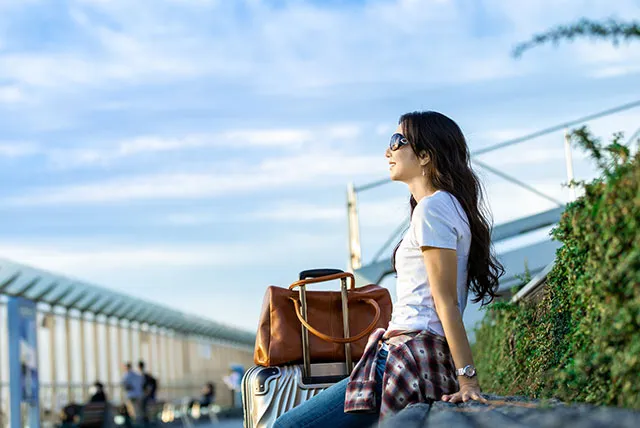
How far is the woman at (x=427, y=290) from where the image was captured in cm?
319

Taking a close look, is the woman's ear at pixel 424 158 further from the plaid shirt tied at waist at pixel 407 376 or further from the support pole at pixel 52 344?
the support pole at pixel 52 344

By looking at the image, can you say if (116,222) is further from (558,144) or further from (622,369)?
(622,369)

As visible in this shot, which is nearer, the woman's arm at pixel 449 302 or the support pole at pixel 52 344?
the woman's arm at pixel 449 302

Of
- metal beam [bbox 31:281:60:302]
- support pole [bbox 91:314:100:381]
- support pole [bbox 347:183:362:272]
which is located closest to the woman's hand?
support pole [bbox 347:183:362:272]

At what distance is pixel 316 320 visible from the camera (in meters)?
4.69

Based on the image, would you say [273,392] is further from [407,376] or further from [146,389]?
[146,389]

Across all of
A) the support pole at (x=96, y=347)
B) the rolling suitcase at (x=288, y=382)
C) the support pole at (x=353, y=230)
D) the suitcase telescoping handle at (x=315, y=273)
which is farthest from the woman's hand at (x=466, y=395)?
the support pole at (x=96, y=347)

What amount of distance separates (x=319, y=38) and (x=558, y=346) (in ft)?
25.6

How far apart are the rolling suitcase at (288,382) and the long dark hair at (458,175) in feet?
3.72

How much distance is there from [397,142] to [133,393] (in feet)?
70.6

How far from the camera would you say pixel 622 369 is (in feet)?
8.93

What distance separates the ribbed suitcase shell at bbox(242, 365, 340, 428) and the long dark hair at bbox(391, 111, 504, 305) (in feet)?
3.91

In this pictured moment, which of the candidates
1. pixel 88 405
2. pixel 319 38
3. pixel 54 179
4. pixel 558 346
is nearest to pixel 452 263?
pixel 558 346

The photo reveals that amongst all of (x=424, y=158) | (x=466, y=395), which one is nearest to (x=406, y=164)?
(x=424, y=158)
